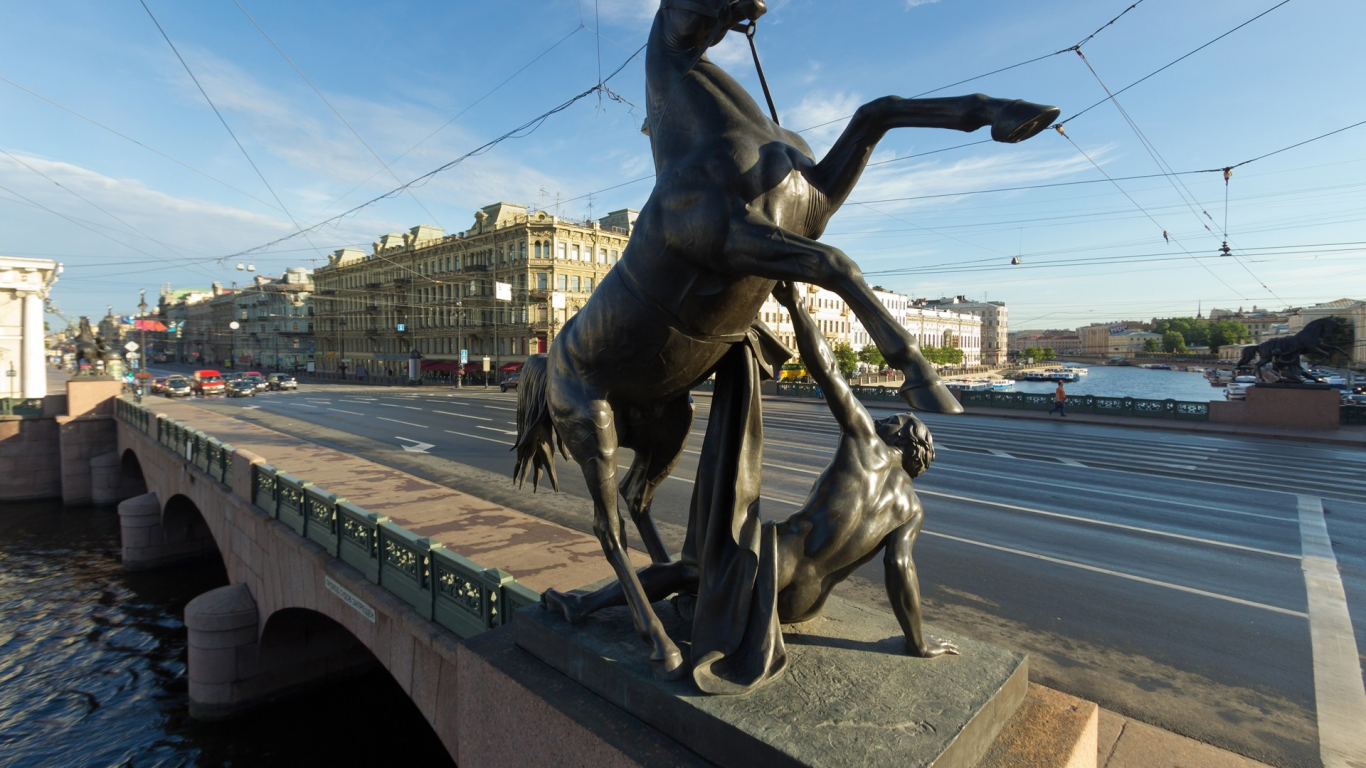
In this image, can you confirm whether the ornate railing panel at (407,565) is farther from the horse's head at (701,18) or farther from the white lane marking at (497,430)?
the white lane marking at (497,430)

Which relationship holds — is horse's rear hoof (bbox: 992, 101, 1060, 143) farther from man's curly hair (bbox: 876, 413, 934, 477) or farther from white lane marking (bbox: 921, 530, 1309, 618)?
white lane marking (bbox: 921, 530, 1309, 618)

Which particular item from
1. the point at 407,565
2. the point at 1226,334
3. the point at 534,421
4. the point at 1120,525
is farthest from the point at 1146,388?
the point at 1226,334

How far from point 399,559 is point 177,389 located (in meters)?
43.3

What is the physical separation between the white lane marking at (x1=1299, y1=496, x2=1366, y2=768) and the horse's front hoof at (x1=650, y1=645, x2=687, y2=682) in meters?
3.99

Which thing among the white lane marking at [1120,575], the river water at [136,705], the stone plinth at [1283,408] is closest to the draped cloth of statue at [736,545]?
the white lane marking at [1120,575]

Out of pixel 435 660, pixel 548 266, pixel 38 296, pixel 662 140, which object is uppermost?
pixel 548 266

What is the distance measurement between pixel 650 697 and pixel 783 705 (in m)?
0.54

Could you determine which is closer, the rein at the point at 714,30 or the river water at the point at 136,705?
the rein at the point at 714,30

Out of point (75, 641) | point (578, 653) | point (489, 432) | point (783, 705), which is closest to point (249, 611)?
point (75, 641)

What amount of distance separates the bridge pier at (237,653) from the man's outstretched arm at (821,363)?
362 inches

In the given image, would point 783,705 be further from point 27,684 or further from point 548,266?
point 548,266

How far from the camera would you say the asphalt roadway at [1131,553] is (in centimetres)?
444

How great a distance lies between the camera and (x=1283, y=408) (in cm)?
2158

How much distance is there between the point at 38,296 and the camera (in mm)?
29406
